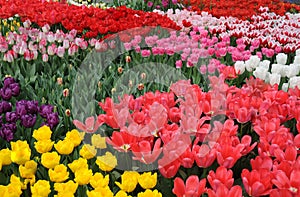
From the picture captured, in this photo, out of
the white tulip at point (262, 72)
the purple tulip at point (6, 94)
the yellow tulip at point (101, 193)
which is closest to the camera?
the yellow tulip at point (101, 193)

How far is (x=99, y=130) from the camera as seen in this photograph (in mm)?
2688

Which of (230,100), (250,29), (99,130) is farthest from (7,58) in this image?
(250,29)

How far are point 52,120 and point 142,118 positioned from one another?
60cm

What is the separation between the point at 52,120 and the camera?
276cm

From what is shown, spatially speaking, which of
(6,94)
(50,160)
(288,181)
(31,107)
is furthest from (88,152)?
(6,94)

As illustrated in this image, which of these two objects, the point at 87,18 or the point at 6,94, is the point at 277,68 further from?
the point at 87,18

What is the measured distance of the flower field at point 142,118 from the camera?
2006 mm

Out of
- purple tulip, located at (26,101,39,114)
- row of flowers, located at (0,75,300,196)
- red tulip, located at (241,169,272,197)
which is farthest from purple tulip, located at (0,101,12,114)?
red tulip, located at (241,169,272,197)

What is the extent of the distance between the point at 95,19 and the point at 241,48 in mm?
1944

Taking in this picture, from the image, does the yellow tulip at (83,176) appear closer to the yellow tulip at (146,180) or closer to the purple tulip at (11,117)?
the yellow tulip at (146,180)

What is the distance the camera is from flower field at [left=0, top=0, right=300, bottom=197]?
6.58 feet

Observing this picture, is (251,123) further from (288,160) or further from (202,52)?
(202,52)

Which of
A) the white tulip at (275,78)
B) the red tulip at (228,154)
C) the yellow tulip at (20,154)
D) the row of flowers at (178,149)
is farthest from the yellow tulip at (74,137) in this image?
the white tulip at (275,78)

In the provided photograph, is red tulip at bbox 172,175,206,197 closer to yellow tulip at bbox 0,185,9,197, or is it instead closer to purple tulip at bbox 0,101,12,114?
yellow tulip at bbox 0,185,9,197
